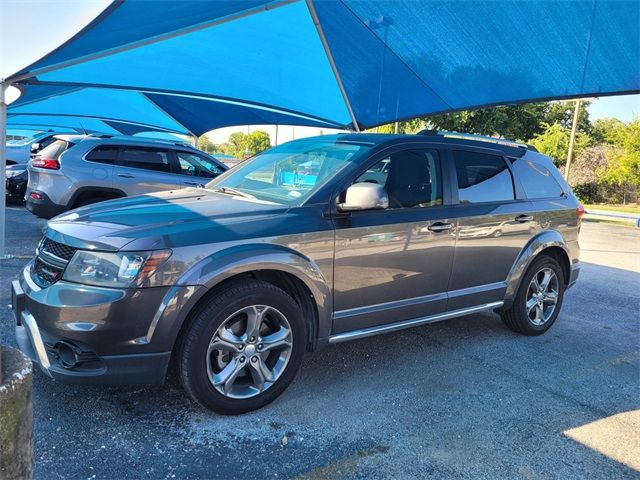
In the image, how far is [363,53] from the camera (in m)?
7.97

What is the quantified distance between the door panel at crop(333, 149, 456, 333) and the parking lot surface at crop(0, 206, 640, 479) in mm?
521

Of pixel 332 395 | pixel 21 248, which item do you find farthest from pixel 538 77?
pixel 21 248

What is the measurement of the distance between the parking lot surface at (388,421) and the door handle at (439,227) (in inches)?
44.5

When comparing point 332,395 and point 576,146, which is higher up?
point 576,146

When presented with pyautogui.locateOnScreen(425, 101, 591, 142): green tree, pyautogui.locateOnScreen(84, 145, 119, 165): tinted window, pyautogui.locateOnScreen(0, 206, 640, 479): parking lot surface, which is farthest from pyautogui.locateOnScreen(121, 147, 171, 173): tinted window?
pyautogui.locateOnScreen(425, 101, 591, 142): green tree

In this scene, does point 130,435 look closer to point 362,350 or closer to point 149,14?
point 362,350

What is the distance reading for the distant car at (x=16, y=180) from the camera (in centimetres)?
1214

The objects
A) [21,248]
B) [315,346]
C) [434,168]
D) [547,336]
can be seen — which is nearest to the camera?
[315,346]

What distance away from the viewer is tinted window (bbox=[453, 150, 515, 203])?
4406 millimetres

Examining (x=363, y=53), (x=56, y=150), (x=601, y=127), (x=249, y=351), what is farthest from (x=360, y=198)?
(x=601, y=127)

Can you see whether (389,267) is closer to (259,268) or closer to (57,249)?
(259,268)

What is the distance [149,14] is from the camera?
18.8ft

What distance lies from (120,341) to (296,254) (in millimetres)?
1187

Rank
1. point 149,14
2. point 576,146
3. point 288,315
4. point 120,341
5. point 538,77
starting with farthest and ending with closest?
point 576,146 → point 538,77 → point 149,14 → point 288,315 → point 120,341
